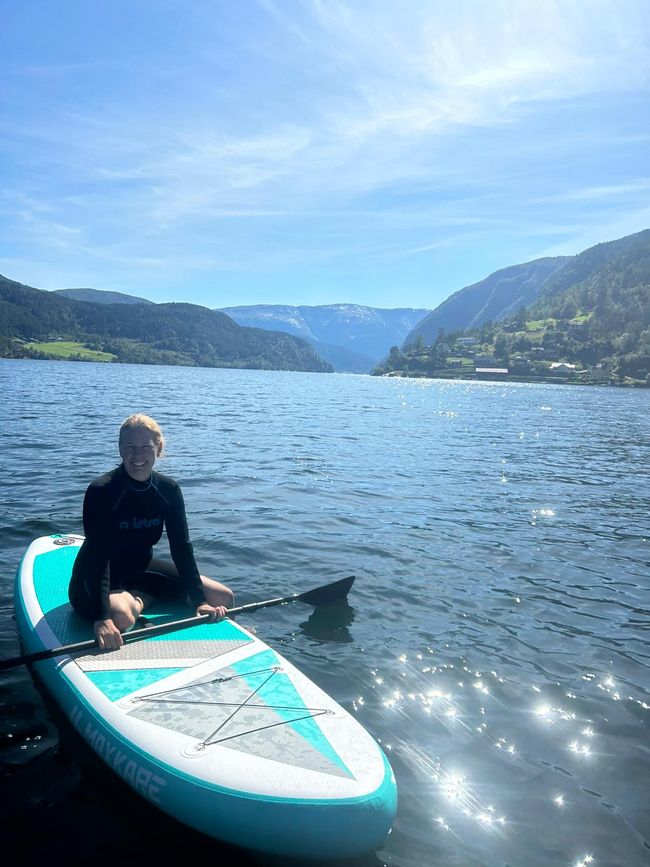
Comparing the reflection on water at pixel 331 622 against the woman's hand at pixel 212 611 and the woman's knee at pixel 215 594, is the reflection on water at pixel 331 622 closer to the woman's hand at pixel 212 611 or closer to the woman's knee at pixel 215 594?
the woman's knee at pixel 215 594

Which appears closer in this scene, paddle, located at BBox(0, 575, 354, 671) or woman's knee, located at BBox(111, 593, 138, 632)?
paddle, located at BBox(0, 575, 354, 671)

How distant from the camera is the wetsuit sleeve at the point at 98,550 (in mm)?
6422

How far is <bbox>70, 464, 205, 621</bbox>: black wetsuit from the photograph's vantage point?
6477mm

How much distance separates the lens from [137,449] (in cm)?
652

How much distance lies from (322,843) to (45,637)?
4206 millimetres

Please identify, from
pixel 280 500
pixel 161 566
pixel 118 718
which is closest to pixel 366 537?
pixel 280 500

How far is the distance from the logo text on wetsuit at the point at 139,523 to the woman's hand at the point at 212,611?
119cm

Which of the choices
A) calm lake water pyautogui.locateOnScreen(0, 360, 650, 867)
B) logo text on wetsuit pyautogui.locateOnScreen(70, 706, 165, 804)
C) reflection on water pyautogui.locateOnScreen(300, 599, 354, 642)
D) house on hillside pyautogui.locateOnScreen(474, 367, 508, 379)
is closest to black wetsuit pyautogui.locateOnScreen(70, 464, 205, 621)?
logo text on wetsuit pyautogui.locateOnScreen(70, 706, 165, 804)

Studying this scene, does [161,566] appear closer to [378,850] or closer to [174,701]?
[174,701]

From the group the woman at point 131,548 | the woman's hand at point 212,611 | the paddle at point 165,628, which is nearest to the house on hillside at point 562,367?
the paddle at point 165,628

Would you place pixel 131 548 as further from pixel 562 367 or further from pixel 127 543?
pixel 562 367

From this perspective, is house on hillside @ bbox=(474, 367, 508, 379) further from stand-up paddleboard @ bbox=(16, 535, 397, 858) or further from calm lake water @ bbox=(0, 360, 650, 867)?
stand-up paddleboard @ bbox=(16, 535, 397, 858)

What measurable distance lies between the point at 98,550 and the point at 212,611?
1569 mm

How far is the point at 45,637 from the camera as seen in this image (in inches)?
268
